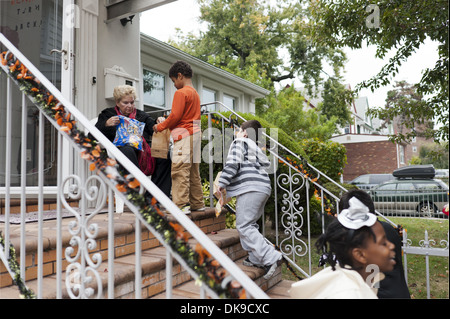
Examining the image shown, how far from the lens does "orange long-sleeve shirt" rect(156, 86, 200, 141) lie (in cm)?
346

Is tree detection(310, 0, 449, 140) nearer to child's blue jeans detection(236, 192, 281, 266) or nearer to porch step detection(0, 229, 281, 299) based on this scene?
child's blue jeans detection(236, 192, 281, 266)

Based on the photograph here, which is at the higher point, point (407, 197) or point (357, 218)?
point (357, 218)

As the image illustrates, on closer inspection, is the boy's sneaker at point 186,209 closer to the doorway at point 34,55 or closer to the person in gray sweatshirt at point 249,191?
the person in gray sweatshirt at point 249,191

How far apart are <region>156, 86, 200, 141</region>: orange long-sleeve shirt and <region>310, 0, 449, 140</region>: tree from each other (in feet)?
7.79

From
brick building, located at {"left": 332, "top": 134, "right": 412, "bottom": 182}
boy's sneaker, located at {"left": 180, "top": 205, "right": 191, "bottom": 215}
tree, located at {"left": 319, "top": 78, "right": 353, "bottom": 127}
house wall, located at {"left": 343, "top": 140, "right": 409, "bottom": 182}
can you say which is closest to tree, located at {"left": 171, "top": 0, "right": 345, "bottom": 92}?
tree, located at {"left": 319, "top": 78, "right": 353, "bottom": 127}

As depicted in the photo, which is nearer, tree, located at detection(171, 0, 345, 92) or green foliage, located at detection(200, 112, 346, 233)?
green foliage, located at detection(200, 112, 346, 233)

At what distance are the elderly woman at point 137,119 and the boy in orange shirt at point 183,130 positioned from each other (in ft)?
0.91

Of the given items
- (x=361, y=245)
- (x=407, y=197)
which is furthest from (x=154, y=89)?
(x=407, y=197)

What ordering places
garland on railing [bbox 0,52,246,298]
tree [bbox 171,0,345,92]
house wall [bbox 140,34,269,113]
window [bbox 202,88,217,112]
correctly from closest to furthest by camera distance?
garland on railing [bbox 0,52,246,298] → house wall [bbox 140,34,269,113] → window [bbox 202,88,217,112] → tree [bbox 171,0,345,92]

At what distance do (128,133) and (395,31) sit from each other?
3275mm

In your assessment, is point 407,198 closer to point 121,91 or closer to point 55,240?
point 121,91

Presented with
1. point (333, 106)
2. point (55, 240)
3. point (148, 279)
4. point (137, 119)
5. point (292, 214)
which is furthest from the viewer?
point (333, 106)

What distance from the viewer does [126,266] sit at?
238cm

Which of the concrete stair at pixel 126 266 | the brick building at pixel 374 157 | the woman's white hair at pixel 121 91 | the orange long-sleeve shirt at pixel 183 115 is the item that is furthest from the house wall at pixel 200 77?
the brick building at pixel 374 157
